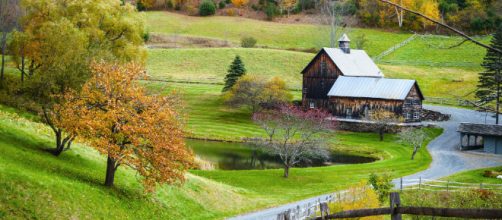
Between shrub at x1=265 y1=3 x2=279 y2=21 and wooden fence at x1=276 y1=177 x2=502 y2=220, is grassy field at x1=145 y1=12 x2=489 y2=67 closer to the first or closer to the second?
shrub at x1=265 y1=3 x2=279 y2=21

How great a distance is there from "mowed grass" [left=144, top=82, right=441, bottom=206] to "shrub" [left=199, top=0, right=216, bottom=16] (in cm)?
4450

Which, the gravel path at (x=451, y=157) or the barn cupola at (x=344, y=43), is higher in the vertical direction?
the barn cupola at (x=344, y=43)

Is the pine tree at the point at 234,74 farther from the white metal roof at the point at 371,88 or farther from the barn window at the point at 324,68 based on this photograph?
the white metal roof at the point at 371,88

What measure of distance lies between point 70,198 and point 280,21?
107m

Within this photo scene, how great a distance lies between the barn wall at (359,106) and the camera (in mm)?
74500

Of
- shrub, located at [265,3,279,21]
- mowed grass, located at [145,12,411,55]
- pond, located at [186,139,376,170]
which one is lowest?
pond, located at [186,139,376,170]

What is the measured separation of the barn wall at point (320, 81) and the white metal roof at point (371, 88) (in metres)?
1.38

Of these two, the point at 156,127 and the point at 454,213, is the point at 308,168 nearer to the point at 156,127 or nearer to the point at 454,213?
the point at 156,127

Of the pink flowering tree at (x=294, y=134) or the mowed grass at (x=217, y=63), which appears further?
the mowed grass at (x=217, y=63)

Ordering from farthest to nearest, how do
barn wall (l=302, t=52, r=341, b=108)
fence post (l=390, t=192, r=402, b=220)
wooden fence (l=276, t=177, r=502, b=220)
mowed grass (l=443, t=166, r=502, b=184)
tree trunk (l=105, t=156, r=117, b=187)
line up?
barn wall (l=302, t=52, r=341, b=108), mowed grass (l=443, t=166, r=502, b=184), tree trunk (l=105, t=156, r=117, b=187), fence post (l=390, t=192, r=402, b=220), wooden fence (l=276, t=177, r=502, b=220)

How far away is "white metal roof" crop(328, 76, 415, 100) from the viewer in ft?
245

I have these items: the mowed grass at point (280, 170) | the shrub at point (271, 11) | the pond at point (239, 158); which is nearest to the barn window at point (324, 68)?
the mowed grass at point (280, 170)

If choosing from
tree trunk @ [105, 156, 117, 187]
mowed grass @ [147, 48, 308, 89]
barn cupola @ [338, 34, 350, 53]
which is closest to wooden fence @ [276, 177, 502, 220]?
tree trunk @ [105, 156, 117, 187]

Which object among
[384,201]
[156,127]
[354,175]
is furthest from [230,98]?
[156,127]
